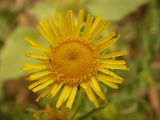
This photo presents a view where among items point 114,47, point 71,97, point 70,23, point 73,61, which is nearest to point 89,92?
point 71,97

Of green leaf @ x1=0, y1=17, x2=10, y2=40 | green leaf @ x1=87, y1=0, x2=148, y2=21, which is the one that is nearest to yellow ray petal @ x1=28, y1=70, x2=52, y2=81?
green leaf @ x1=87, y1=0, x2=148, y2=21

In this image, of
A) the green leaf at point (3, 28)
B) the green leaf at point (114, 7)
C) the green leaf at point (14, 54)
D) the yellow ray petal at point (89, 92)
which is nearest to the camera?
the yellow ray petal at point (89, 92)

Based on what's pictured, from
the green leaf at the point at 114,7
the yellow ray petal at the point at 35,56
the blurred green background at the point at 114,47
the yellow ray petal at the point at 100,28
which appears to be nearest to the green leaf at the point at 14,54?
the blurred green background at the point at 114,47

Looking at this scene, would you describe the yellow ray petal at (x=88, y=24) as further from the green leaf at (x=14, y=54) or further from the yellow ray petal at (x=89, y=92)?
the green leaf at (x=14, y=54)

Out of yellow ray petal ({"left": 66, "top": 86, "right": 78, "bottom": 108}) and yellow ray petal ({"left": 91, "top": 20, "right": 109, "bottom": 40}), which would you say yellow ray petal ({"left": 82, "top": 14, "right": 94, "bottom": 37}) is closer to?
yellow ray petal ({"left": 91, "top": 20, "right": 109, "bottom": 40})

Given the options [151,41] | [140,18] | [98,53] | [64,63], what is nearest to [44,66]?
[64,63]

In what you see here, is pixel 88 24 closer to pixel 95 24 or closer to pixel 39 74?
pixel 95 24

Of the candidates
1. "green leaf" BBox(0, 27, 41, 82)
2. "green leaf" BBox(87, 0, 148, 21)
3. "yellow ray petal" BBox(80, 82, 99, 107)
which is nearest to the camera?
"yellow ray petal" BBox(80, 82, 99, 107)
